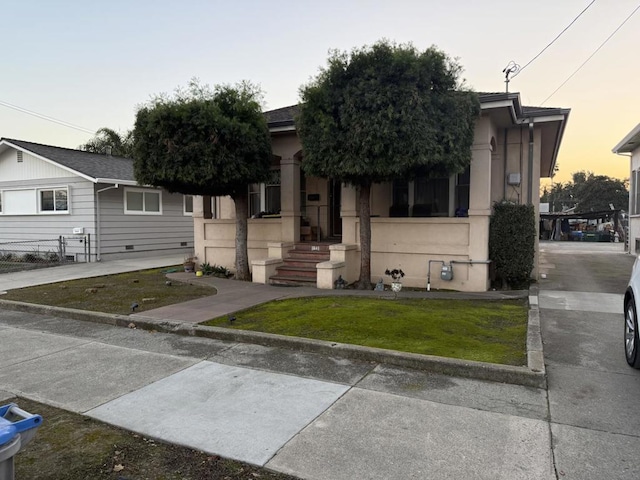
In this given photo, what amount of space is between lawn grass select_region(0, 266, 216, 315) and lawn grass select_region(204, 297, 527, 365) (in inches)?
85.5

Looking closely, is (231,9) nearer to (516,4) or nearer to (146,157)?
(146,157)

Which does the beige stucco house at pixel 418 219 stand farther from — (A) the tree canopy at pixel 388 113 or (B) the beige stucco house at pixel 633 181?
(B) the beige stucco house at pixel 633 181

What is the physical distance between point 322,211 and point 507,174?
17.5 ft

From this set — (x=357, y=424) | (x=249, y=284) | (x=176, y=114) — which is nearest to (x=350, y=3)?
(x=176, y=114)

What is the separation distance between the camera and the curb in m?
4.37

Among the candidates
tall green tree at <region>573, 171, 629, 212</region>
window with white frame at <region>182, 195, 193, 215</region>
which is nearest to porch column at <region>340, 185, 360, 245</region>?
window with white frame at <region>182, 195, 193, 215</region>

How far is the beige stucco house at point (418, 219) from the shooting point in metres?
9.44

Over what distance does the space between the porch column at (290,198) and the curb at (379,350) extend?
5288 mm

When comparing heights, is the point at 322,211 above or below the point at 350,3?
below

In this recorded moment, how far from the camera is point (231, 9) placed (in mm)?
12898

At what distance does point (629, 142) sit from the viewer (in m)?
16.4

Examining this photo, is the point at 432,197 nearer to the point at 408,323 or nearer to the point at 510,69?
the point at 510,69

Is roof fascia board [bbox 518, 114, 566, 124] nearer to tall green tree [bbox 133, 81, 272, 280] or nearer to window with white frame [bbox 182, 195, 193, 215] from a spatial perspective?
tall green tree [bbox 133, 81, 272, 280]

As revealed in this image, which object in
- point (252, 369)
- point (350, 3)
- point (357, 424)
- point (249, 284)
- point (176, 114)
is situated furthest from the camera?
point (350, 3)
